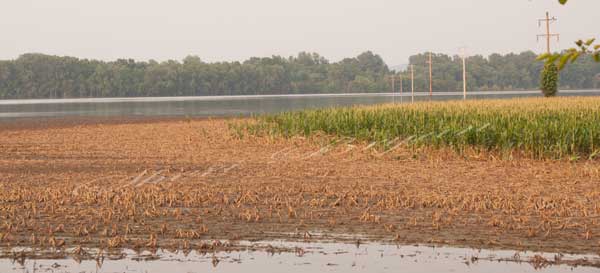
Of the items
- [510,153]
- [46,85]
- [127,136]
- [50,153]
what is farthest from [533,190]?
[46,85]

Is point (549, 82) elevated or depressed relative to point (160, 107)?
elevated

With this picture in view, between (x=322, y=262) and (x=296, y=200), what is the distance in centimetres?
433

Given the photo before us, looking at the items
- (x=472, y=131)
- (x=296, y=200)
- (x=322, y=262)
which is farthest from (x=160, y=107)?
(x=322, y=262)

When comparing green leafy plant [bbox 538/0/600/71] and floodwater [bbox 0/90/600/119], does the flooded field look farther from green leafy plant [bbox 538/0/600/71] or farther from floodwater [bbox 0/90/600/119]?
floodwater [bbox 0/90/600/119]

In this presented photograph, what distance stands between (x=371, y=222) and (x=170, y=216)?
2981mm

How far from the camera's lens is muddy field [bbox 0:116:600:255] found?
9758 millimetres

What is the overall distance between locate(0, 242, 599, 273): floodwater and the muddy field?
466 millimetres

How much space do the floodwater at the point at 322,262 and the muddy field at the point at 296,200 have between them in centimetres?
47

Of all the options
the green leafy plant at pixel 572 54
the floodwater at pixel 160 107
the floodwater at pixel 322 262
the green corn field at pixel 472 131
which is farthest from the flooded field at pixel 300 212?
the floodwater at pixel 160 107

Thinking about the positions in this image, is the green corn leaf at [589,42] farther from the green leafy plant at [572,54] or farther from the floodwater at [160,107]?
the floodwater at [160,107]

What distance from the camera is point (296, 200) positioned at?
12.8m

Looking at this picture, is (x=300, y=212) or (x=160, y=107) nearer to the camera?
(x=300, y=212)

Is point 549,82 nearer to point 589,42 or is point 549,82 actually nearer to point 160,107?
point 160,107

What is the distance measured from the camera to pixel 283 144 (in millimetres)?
25516
